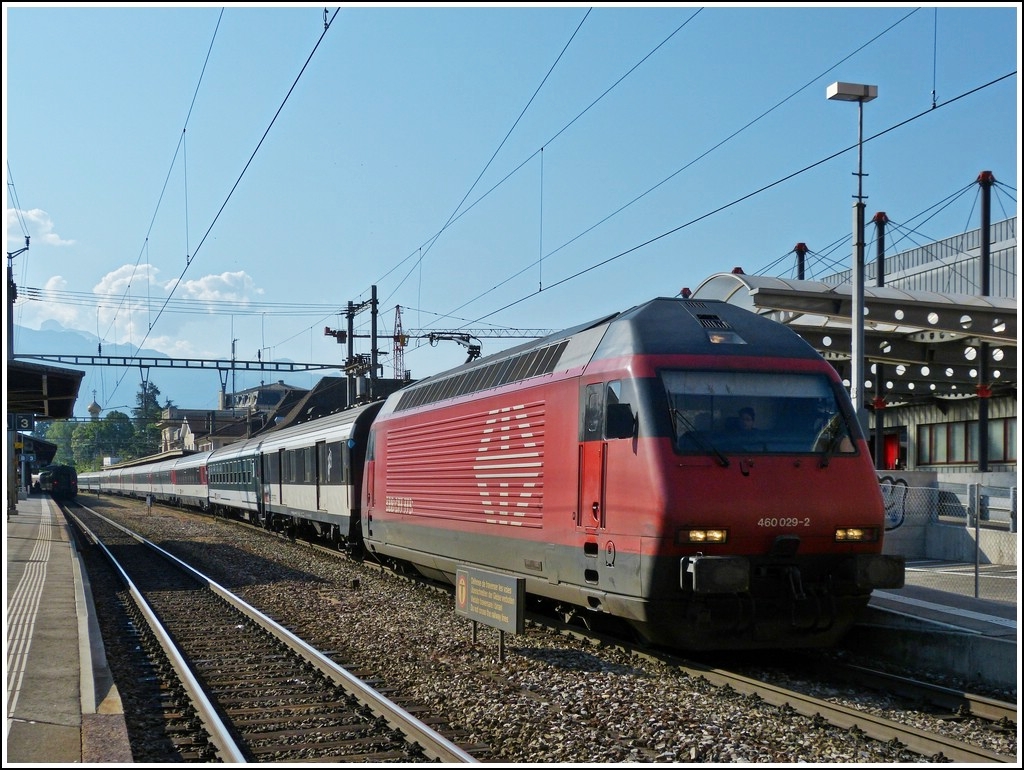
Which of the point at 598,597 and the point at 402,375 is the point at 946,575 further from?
the point at 402,375

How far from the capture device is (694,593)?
9.12 m

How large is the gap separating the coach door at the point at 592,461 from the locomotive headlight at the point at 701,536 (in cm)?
99

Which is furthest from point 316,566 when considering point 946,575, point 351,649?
point 946,575

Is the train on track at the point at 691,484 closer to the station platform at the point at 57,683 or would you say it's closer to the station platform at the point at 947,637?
the station platform at the point at 947,637

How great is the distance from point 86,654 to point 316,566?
456 inches

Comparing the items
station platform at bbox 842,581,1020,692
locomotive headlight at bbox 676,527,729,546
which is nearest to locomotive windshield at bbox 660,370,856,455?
locomotive headlight at bbox 676,527,729,546

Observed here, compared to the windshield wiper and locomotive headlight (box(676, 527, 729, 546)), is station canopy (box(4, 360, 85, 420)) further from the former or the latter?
locomotive headlight (box(676, 527, 729, 546))

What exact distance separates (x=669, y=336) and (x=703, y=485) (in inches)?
62.3

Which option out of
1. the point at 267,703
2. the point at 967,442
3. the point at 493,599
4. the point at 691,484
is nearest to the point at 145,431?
the point at 967,442

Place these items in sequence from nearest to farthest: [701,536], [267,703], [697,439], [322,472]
A: 1. [267,703]
2. [701,536]
3. [697,439]
4. [322,472]

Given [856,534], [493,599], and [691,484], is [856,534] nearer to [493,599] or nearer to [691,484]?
[691,484]

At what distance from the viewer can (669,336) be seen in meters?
10.0

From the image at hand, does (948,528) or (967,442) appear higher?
(967,442)

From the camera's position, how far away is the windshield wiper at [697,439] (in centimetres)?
929
